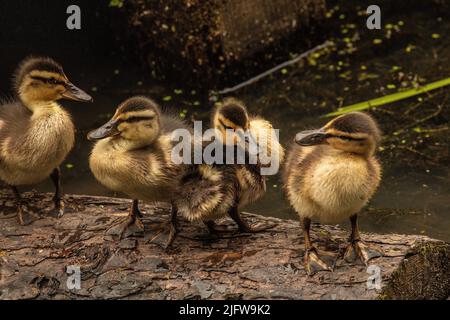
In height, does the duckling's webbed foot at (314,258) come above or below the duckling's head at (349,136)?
below

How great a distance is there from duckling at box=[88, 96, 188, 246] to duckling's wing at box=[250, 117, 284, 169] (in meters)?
0.38

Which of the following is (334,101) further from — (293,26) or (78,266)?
(78,266)

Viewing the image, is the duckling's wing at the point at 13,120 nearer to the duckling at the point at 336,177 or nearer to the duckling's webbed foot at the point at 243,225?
the duckling's webbed foot at the point at 243,225

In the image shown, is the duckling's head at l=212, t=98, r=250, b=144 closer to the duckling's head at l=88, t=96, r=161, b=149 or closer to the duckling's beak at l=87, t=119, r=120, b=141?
the duckling's head at l=88, t=96, r=161, b=149

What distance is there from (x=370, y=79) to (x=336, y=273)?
277 centimetres

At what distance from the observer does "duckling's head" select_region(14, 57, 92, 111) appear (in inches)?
153

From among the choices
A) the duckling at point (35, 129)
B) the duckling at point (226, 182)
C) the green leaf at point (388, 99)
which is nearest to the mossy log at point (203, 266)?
the duckling at point (226, 182)

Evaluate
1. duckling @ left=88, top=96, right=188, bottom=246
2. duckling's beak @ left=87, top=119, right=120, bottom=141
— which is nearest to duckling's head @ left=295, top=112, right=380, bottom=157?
duckling @ left=88, top=96, right=188, bottom=246

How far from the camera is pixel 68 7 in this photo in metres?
6.64

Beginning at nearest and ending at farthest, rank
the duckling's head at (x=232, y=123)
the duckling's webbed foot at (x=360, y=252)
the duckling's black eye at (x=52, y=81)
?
the duckling's webbed foot at (x=360, y=252) < the duckling's head at (x=232, y=123) < the duckling's black eye at (x=52, y=81)

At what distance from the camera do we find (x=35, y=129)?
3.82 m

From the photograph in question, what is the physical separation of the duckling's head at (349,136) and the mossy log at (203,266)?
1.39ft

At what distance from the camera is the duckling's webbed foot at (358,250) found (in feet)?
11.0

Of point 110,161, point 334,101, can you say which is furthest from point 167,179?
point 334,101
